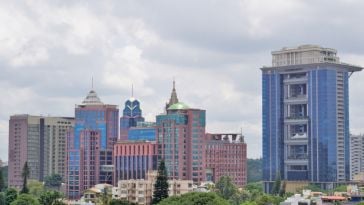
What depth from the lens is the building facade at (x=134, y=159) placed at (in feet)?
616

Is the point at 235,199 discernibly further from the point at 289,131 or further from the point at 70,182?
the point at 70,182

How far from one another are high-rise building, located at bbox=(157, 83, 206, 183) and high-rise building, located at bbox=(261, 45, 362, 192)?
1551cm

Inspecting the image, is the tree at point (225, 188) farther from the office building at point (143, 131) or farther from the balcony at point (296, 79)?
the balcony at point (296, 79)

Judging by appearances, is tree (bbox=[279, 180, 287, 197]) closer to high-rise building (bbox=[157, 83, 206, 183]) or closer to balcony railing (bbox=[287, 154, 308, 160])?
balcony railing (bbox=[287, 154, 308, 160])

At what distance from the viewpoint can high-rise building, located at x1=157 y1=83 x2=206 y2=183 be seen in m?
184

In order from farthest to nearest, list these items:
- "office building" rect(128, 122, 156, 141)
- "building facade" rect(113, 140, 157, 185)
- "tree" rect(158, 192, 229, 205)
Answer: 1. "office building" rect(128, 122, 156, 141)
2. "building facade" rect(113, 140, 157, 185)
3. "tree" rect(158, 192, 229, 205)

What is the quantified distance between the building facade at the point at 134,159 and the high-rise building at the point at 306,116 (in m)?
23.4

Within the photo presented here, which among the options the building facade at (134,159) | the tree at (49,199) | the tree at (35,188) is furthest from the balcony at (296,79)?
the tree at (49,199)

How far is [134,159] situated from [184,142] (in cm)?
1243

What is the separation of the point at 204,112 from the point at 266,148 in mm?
16460

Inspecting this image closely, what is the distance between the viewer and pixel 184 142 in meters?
184

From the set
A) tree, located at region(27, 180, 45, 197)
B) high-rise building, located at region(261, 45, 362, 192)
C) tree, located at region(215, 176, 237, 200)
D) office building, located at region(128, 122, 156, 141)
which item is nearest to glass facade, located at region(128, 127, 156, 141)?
office building, located at region(128, 122, 156, 141)

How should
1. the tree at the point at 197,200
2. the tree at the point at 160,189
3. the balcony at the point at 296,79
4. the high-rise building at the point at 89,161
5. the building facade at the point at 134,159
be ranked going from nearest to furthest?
the tree at the point at 197,200, the tree at the point at 160,189, the building facade at the point at 134,159, the balcony at the point at 296,79, the high-rise building at the point at 89,161

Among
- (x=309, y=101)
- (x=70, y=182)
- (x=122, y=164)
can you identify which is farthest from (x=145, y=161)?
(x=309, y=101)
